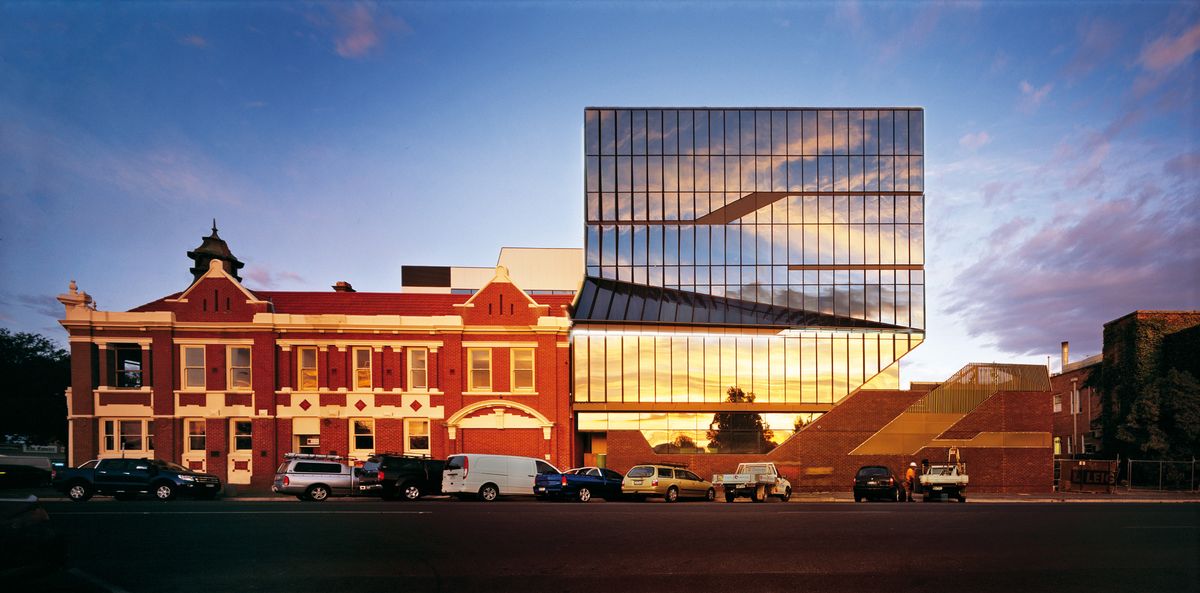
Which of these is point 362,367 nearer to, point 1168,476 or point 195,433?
point 195,433

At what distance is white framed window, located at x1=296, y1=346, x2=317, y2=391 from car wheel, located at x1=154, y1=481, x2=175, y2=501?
887 cm

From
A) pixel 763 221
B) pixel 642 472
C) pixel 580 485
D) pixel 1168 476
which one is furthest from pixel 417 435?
pixel 1168 476

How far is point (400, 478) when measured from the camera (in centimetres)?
2578

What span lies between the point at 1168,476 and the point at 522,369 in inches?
1307

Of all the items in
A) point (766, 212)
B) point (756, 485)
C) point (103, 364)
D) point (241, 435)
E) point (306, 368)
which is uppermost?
point (766, 212)

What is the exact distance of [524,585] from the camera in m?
10.1

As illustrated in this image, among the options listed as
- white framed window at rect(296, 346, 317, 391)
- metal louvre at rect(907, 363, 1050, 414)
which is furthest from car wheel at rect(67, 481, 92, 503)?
metal louvre at rect(907, 363, 1050, 414)

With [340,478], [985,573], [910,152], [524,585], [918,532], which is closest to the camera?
[524,585]

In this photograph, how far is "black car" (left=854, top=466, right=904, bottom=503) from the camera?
28562 mm

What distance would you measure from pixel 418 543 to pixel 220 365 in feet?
79.7

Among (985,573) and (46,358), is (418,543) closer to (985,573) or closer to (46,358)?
(985,573)

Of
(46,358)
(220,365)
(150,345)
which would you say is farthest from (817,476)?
(46,358)

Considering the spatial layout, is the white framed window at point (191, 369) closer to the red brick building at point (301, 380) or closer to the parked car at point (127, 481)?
the red brick building at point (301, 380)

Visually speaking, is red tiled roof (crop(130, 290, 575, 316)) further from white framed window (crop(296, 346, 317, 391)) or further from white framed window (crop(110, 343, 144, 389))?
white framed window (crop(110, 343, 144, 389))
